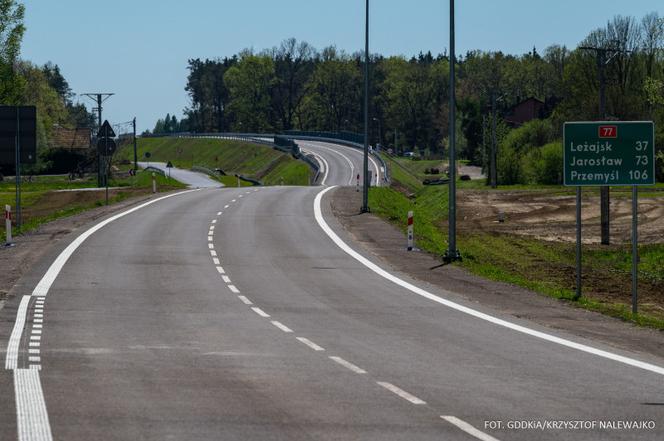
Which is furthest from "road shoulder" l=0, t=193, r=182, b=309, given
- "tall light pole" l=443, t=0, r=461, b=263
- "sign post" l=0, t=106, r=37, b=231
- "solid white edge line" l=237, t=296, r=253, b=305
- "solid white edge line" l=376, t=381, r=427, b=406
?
"tall light pole" l=443, t=0, r=461, b=263

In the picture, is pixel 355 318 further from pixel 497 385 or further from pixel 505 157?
pixel 505 157

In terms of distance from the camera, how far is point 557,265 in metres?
37.8

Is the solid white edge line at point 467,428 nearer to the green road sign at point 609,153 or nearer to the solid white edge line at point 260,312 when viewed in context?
the solid white edge line at point 260,312

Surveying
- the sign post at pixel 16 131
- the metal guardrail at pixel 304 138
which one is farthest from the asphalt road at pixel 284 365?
the metal guardrail at pixel 304 138

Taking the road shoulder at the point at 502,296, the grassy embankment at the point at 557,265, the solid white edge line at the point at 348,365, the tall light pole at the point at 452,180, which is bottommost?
the grassy embankment at the point at 557,265

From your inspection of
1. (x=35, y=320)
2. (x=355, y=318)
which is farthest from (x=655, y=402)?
(x=35, y=320)

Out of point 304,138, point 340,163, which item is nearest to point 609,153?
point 340,163

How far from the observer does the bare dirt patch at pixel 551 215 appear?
53.2 meters

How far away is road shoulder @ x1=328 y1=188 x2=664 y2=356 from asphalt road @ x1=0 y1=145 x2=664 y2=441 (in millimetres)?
781

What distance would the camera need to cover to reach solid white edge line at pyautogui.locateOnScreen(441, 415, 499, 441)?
9164 millimetres

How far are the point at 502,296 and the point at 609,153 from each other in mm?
3543

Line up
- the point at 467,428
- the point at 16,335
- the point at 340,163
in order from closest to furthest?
1. the point at 467,428
2. the point at 16,335
3. the point at 340,163

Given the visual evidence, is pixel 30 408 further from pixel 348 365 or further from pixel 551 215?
pixel 551 215

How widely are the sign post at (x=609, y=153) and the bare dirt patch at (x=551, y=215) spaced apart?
86.7 feet
